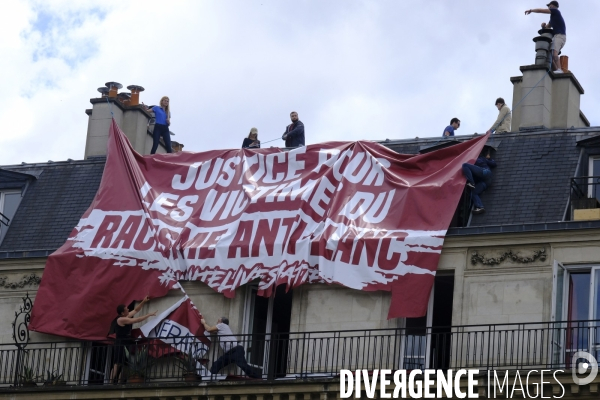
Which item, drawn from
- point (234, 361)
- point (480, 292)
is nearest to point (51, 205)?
point (234, 361)

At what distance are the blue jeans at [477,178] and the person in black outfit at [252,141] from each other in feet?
18.0

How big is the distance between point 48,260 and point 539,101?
10.4 m

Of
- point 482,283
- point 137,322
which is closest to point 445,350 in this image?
point 482,283

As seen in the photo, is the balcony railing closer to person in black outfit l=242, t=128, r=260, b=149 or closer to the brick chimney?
person in black outfit l=242, t=128, r=260, b=149

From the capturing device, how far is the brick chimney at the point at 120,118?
39.5 meters

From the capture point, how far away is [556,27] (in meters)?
37.2

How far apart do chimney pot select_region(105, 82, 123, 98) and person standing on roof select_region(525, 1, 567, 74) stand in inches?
369

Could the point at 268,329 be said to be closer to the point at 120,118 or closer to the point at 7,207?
the point at 7,207

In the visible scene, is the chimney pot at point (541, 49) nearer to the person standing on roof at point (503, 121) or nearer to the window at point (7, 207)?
the person standing on roof at point (503, 121)

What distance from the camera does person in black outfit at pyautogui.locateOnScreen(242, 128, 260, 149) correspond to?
3709 cm

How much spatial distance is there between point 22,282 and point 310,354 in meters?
6.76

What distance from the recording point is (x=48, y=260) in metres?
35.3

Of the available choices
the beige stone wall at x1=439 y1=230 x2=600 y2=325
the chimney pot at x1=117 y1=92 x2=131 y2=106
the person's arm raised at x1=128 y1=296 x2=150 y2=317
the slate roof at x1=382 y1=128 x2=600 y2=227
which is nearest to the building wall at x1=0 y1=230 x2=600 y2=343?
the beige stone wall at x1=439 y1=230 x2=600 y2=325

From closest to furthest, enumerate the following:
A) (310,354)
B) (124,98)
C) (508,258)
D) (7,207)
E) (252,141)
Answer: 1. (508,258)
2. (310,354)
3. (252,141)
4. (7,207)
5. (124,98)
